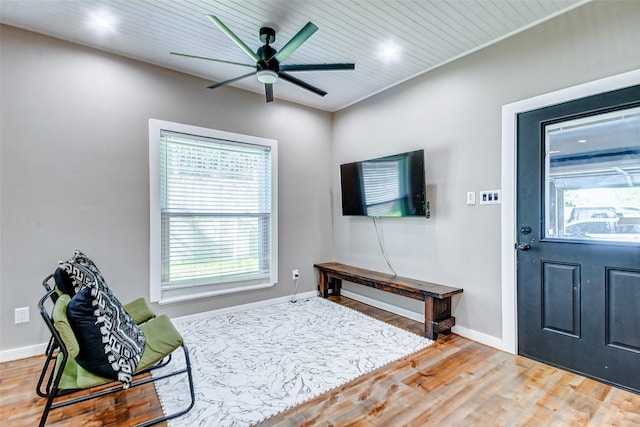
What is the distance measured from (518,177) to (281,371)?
2548 millimetres

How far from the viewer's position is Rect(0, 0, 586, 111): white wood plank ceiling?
238 cm

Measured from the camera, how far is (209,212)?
12.1ft

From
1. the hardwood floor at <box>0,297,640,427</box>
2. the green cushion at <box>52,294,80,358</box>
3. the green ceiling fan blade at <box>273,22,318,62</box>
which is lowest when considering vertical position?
the hardwood floor at <box>0,297,640,427</box>

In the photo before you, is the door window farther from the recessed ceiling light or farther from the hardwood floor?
the recessed ceiling light

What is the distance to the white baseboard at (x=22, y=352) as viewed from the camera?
8.58 feet

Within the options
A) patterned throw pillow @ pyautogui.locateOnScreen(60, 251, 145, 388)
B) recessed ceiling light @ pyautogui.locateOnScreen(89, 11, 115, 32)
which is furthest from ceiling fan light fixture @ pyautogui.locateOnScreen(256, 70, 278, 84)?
patterned throw pillow @ pyautogui.locateOnScreen(60, 251, 145, 388)

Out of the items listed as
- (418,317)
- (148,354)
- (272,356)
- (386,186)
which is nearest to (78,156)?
(148,354)

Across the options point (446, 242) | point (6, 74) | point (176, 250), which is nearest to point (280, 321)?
point (176, 250)

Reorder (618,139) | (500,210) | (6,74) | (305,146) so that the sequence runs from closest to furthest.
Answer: (618,139)
(6,74)
(500,210)
(305,146)

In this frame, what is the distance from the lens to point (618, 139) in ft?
7.28

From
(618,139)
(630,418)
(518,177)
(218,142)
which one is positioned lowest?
(630,418)

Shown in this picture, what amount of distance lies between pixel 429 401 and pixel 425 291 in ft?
3.86

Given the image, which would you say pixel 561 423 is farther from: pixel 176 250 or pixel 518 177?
pixel 176 250

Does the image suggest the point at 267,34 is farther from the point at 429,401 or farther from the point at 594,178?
the point at 429,401
